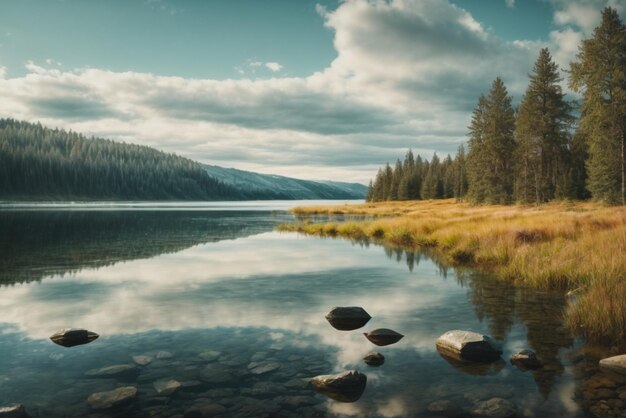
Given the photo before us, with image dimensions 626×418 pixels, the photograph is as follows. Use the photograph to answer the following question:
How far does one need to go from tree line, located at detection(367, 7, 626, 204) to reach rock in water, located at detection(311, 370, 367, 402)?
3842 centimetres

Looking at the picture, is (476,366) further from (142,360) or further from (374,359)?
(142,360)

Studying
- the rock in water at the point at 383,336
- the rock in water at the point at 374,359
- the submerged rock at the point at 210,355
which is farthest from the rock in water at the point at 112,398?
the rock in water at the point at 383,336

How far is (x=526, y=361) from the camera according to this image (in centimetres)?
732

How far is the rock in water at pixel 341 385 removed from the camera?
6250mm

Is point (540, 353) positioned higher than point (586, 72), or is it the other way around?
point (586, 72)

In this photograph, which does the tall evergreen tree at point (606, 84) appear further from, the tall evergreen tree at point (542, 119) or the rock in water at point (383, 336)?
the rock in water at point (383, 336)

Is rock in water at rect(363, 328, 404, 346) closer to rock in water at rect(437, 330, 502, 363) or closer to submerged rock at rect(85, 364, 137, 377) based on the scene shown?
rock in water at rect(437, 330, 502, 363)

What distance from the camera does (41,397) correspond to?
6156mm

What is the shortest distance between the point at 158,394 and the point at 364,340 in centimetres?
418

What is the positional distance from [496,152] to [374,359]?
5927cm

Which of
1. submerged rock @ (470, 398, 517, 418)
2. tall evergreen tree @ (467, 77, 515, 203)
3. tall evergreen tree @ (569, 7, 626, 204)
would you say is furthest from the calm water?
tall evergreen tree @ (467, 77, 515, 203)

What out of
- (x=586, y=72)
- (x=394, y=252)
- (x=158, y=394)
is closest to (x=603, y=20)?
(x=586, y=72)

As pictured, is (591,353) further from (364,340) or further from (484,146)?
(484,146)

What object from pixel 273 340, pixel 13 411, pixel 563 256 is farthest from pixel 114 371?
pixel 563 256
